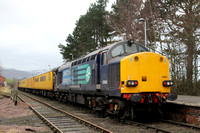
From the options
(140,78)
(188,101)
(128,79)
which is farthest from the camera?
(188,101)

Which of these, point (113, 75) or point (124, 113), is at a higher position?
point (113, 75)

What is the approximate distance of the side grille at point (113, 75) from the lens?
8.74 meters

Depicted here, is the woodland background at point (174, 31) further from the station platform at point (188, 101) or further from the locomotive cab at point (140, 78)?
the locomotive cab at point (140, 78)

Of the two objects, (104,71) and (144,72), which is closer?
(144,72)

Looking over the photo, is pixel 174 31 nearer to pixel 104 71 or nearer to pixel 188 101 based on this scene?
pixel 188 101

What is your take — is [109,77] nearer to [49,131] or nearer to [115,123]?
[115,123]

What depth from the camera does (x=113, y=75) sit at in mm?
9070

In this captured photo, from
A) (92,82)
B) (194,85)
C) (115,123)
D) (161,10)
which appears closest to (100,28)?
(161,10)

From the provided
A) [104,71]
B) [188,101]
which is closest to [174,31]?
[188,101]

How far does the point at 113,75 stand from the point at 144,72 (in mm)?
1344

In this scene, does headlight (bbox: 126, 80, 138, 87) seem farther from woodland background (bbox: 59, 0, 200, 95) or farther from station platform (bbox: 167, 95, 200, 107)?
woodland background (bbox: 59, 0, 200, 95)

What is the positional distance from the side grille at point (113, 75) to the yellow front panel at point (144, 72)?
0.33 m

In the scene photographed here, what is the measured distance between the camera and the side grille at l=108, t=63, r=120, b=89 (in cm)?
874

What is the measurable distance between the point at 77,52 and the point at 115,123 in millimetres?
32495
